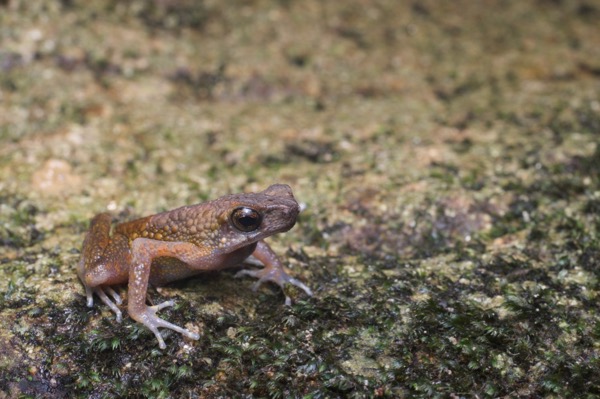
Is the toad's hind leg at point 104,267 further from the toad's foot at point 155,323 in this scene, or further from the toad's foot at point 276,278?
the toad's foot at point 276,278

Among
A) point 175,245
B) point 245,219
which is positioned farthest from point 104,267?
point 245,219

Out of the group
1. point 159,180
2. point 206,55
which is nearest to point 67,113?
point 159,180

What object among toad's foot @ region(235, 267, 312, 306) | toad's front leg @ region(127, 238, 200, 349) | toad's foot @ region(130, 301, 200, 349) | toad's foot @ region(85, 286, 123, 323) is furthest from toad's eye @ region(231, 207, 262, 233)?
toad's foot @ region(85, 286, 123, 323)

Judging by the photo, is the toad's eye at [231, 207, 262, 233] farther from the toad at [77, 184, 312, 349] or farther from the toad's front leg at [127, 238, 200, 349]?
the toad's front leg at [127, 238, 200, 349]

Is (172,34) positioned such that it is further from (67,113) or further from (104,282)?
(104,282)

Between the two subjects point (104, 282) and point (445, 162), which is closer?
point (104, 282)
